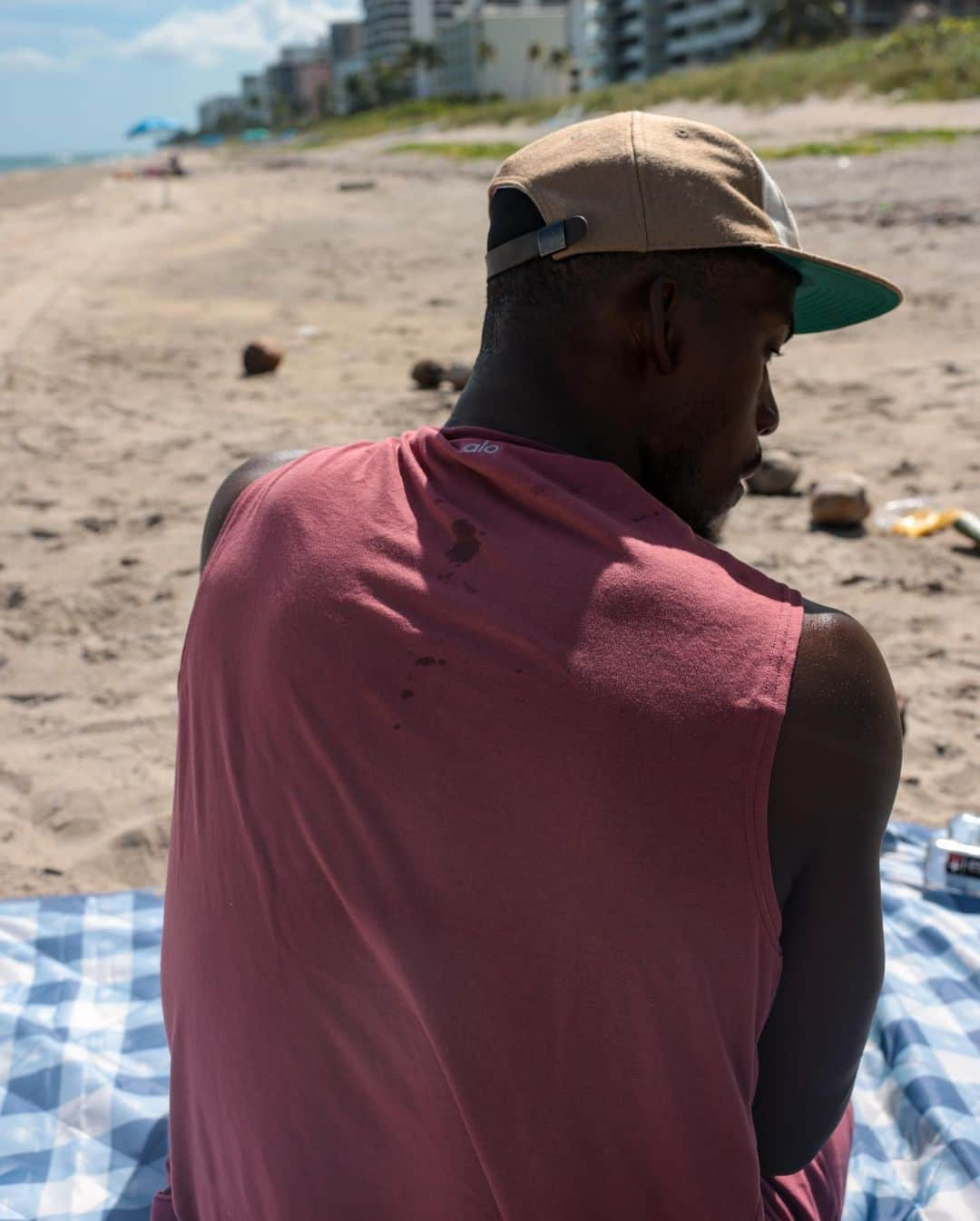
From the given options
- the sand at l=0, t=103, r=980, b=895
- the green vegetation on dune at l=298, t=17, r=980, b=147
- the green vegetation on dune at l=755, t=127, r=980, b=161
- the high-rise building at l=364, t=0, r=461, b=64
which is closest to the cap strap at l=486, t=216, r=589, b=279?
the sand at l=0, t=103, r=980, b=895

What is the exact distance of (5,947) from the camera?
2.41 meters

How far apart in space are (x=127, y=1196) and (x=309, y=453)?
4.15 ft

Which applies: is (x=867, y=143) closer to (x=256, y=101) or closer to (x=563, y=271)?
(x=563, y=271)

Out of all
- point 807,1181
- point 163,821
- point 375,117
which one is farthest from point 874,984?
point 375,117

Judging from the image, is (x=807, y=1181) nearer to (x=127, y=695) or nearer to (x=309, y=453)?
(x=309, y=453)

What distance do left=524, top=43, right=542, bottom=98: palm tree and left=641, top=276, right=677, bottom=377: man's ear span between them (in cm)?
8965

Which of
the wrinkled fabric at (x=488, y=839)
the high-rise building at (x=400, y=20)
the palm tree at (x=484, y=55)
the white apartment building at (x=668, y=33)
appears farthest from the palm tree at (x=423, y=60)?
the wrinkled fabric at (x=488, y=839)

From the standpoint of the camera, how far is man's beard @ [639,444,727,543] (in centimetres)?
130

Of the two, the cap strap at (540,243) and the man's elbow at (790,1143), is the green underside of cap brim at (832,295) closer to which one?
the cap strap at (540,243)

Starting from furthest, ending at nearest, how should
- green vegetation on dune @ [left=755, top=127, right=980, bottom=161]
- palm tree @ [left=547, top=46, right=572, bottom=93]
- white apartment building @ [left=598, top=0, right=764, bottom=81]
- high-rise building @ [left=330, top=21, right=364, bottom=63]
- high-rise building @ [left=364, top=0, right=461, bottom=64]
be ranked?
1. high-rise building @ [left=330, top=21, right=364, bottom=63]
2. high-rise building @ [left=364, top=0, right=461, bottom=64]
3. palm tree @ [left=547, top=46, right=572, bottom=93]
4. white apartment building @ [left=598, top=0, right=764, bottom=81]
5. green vegetation on dune @ [left=755, top=127, right=980, bottom=161]

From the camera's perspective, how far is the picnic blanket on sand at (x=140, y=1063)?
184 centimetres

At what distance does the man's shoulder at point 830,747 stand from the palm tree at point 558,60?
3551 inches

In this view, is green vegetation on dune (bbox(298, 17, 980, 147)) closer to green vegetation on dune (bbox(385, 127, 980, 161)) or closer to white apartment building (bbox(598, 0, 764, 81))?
green vegetation on dune (bbox(385, 127, 980, 161))

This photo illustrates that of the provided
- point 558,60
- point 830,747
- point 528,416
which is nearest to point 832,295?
point 528,416
